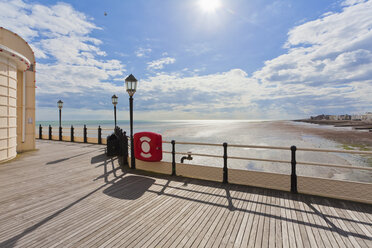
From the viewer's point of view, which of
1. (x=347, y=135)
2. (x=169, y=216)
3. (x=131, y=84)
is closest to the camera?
(x=169, y=216)

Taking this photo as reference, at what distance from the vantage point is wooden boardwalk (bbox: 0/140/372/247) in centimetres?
285

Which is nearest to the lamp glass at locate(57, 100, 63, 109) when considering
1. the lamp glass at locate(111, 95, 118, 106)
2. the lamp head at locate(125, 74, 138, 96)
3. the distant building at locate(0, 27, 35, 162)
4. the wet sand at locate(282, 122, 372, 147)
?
the lamp glass at locate(111, 95, 118, 106)

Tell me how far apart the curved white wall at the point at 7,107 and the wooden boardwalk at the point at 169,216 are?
3.83 metres

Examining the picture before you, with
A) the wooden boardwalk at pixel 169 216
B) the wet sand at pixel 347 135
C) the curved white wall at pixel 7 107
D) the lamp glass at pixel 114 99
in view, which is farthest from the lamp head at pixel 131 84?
the wet sand at pixel 347 135

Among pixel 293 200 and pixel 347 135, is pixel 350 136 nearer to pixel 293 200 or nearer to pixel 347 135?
pixel 347 135

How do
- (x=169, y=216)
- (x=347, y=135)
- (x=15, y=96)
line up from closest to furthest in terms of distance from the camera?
(x=169, y=216), (x=15, y=96), (x=347, y=135)

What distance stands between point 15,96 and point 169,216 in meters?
10.1

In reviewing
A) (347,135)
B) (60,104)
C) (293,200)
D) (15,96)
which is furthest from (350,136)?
(15,96)

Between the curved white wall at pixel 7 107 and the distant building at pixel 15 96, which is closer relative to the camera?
the curved white wall at pixel 7 107

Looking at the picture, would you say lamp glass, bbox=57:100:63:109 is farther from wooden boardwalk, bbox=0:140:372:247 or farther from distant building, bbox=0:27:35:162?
wooden boardwalk, bbox=0:140:372:247

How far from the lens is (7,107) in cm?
811

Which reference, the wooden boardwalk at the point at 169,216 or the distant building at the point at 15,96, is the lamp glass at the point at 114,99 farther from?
the wooden boardwalk at the point at 169,216

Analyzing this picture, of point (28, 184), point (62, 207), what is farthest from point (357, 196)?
point (28, 184)

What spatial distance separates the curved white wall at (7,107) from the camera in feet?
25.7
